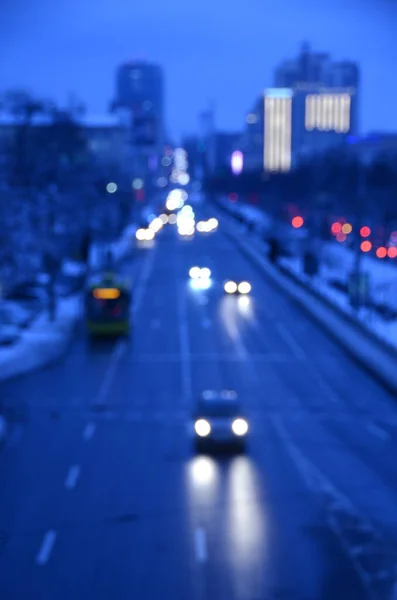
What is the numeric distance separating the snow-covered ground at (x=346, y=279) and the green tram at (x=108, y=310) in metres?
7.27

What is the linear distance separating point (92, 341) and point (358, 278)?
952cm

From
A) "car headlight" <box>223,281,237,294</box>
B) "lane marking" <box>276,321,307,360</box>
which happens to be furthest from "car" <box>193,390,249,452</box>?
"car headlight" <box>223,281,237,294</box>

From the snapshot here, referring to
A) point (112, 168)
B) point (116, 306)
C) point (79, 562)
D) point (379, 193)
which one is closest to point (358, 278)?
point (116, 306)

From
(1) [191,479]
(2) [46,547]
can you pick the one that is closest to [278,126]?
(1) [191,479]

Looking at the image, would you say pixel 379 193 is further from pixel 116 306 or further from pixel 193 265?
pixel 116 306

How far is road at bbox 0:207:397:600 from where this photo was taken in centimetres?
1190

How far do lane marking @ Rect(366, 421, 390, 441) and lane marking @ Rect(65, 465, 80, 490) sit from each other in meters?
5.94

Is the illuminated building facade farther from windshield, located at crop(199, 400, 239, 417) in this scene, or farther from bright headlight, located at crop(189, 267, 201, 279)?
windshield, located at crop(199, 400, 239, 417)

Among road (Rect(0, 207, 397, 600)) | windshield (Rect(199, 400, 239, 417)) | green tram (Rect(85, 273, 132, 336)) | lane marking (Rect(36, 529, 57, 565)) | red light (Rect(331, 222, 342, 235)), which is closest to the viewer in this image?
road (Rect(0, 207, 397, 600))

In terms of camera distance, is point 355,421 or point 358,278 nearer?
point 355,421

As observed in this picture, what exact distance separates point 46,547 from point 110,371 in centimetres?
1581

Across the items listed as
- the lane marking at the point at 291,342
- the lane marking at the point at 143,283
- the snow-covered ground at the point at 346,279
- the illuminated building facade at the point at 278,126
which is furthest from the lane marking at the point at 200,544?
the illuminated building facade at the point at 278,126

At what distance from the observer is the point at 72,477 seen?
17312 mm

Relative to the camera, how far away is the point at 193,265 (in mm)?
60062
